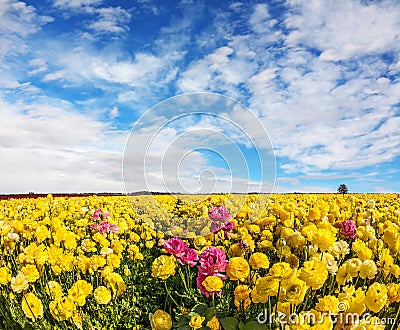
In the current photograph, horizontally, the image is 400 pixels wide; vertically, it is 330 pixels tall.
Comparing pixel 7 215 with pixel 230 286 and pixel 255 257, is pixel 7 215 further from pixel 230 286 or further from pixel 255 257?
pixel 255 257

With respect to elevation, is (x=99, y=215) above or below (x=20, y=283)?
above

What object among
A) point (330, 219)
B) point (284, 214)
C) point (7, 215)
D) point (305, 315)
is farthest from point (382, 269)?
point (7, 215)

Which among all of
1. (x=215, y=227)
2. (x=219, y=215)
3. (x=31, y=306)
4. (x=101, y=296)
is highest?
(x=219, y=215)

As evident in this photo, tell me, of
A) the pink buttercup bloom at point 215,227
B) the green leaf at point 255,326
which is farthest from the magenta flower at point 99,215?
the green leaf at point 255,326

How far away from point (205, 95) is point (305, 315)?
360 cm

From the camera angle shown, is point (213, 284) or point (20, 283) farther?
point (20, 283)

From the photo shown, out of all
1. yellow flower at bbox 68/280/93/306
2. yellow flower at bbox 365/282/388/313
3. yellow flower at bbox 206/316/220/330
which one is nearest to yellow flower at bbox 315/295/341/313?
yellow flower at bbox 365/282/388/313

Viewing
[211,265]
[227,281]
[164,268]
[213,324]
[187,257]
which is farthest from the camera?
[227,281]

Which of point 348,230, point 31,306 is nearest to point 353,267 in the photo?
point 348,230

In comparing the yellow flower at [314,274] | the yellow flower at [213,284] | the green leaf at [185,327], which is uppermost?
the yellow flower at [314,274]

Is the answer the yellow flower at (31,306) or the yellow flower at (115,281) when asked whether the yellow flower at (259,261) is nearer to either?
the yellow flower at (115,281)

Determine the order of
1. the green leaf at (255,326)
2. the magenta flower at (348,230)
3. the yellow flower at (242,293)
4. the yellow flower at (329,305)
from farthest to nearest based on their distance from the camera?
the magenta flower at (348,230) < the yellow flower at (242,293) < the green leaf at (255,326) < the yellow flower at (329,305)

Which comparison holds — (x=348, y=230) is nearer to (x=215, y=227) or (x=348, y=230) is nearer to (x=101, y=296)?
(x=215, y=227)

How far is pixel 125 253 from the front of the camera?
4.89 metres
